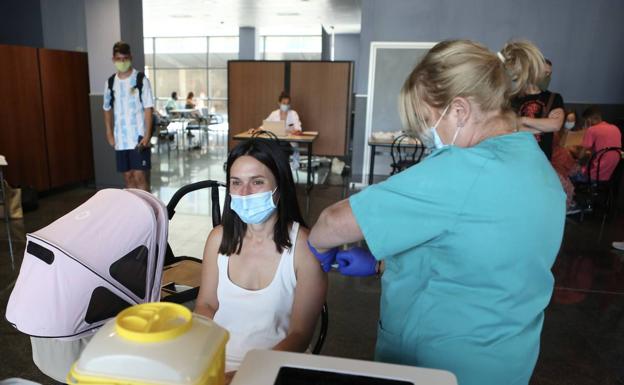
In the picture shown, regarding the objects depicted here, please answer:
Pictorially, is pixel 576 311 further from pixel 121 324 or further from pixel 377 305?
pixel 121 324

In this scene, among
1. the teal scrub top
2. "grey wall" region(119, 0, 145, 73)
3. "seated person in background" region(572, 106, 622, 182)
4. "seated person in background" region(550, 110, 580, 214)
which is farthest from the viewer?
"grey wall" region(119, 0, 145, 73)

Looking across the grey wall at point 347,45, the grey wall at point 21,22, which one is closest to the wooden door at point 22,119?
the grey wall at point 21,22

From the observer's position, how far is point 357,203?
2.62 feet

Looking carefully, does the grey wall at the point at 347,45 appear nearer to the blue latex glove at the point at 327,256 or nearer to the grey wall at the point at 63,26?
the grey wall at the point at 63,26

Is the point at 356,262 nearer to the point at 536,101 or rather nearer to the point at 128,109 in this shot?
the point at 536,101

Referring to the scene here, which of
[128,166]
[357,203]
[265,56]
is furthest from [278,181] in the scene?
[265,56]

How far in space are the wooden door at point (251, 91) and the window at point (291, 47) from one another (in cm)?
721

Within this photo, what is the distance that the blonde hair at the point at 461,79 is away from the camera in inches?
31.1

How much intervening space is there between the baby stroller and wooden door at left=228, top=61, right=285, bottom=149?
6159 millimetres

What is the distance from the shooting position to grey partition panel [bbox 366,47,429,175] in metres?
6.18

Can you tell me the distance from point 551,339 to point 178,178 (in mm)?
5363

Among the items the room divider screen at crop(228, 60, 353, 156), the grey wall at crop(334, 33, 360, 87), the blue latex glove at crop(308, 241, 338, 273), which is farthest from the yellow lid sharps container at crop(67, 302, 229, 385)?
the grey wall at crop(334, 33, 360, 87)

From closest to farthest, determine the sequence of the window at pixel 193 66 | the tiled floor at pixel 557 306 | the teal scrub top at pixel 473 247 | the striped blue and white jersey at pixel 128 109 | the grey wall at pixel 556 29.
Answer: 1. the teal scrub top at pixel 473 247
2. the tiled floor at pixel 557 306
3. the striped blue and white jersey at pixel 128 109
4. the grey wall at pixel 556 29
5. the window at pixel 193 66

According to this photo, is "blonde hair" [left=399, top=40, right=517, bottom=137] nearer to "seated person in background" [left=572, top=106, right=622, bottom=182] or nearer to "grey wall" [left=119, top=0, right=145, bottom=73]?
"seated person in background" [left=572, top=106, right=622, bottom=182]
